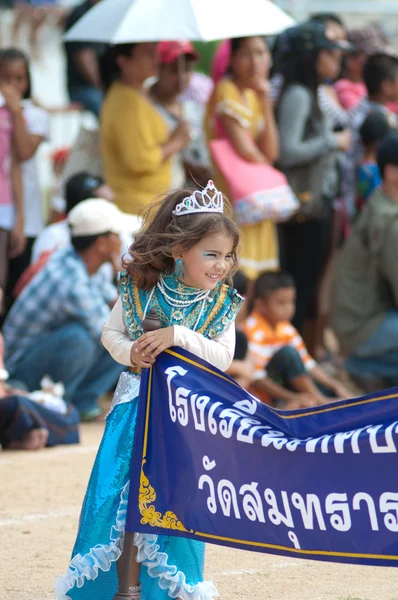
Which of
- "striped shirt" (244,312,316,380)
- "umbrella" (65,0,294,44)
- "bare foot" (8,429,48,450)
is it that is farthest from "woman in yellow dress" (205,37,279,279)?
"bare foot" (8,429,48,450)

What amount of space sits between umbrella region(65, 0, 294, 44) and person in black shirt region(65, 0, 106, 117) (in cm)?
160

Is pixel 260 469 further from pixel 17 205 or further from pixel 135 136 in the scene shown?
pixel 17 205

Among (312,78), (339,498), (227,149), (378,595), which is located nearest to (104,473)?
(339,498)

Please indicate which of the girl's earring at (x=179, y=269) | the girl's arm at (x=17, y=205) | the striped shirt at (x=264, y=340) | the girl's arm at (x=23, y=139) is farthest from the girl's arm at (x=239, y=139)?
the girl's earring at (x=179, y=269)

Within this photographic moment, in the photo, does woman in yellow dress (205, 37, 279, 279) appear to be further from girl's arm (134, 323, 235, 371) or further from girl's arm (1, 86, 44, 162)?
girl's arm (134, 323, 235, 371)

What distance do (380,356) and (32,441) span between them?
109 inches

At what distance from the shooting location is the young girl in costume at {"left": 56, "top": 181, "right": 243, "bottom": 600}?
3.70 m

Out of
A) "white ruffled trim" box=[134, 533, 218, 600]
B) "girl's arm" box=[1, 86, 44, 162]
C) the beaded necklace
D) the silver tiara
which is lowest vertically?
"white ruffled trim" box=[134, 533, 218, 600]

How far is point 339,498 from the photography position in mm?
3369

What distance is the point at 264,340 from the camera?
25.6 feet

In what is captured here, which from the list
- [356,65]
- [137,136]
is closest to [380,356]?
[137,136]

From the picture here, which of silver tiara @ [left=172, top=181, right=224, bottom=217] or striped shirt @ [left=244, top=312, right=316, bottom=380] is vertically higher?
silver tiara @ [left=172, top=181, right=224, bottom=217]

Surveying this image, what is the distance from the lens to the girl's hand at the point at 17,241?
312 inches

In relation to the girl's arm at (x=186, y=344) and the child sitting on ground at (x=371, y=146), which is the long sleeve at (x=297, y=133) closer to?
the child sitting on ground at (x=371, y=146)
